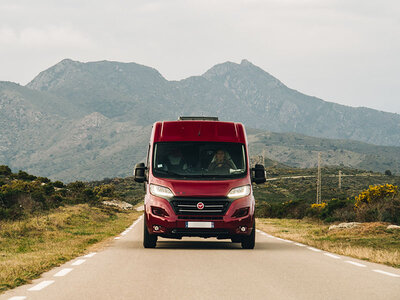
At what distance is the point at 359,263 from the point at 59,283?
6218 mm

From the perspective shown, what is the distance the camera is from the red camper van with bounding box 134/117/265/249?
15.4 meters

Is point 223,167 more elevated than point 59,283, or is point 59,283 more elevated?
point 223,167

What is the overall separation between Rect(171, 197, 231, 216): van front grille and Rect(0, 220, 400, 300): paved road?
90 centimetres

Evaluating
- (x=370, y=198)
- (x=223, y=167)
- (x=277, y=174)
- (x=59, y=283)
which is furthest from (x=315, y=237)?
(x=277, y=174)

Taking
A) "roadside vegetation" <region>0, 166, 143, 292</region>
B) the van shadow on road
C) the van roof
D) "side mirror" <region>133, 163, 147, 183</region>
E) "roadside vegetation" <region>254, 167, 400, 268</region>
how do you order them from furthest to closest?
the van shadow on road, "roadside vegetation" <region>254, 167, 400, 268</region>, the van roof, "side mirror" <region>133, 163, 147, 183</region>, "roadside vegetation" <region>0, 166, 143, 292</region>

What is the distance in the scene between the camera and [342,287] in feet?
32.6

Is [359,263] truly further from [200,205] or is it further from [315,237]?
[315,237]

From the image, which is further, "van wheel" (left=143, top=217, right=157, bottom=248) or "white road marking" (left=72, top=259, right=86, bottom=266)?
"van wheel" (left=143, top=217, right=157, bottom=248)

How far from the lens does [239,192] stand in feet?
51.3

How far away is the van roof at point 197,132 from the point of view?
1631 centimetres

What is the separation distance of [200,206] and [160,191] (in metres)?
0.95

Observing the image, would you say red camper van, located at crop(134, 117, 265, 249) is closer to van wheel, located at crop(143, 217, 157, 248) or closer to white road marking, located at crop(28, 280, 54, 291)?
van wheel, located at crop(143, 217, 157, 248)

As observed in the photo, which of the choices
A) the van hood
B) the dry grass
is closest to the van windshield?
the van hood

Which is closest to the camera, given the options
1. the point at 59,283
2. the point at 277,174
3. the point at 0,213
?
the point at 59,283
